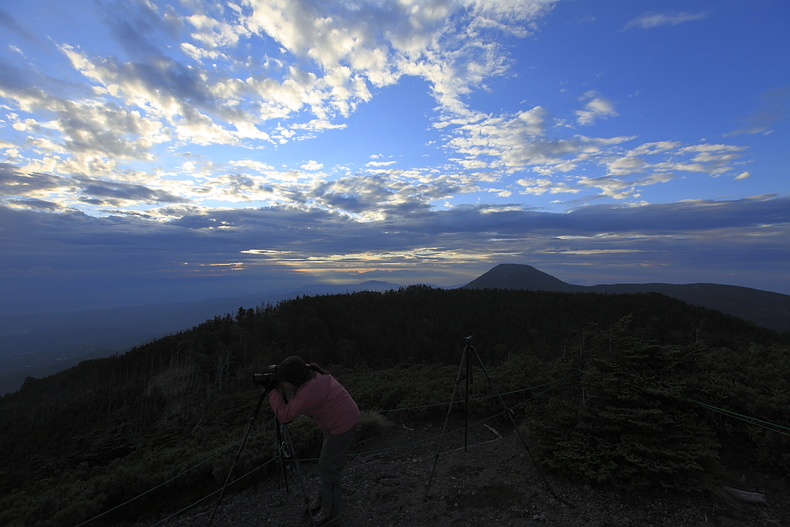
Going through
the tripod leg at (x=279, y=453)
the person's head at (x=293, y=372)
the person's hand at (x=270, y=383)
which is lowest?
the tripod leg at (x=279, y=453)

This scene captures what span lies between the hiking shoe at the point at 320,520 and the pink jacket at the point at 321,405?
1.25 m

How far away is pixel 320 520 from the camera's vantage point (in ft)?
14.3

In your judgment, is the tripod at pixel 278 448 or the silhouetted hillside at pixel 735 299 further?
the silhouetted hillside at pixel 735 299

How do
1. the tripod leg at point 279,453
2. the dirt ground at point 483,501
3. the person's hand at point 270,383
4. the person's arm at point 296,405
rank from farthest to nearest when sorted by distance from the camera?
1. the tripod leg at point 279,453
2. the dirt ground at point 483,501
3. the person's hand at point 270,383
4. the person's arm at point 296,405

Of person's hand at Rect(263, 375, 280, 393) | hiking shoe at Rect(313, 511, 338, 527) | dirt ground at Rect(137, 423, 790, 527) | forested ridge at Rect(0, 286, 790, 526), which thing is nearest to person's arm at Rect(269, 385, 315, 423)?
person's hand at Rect(263, 375, 280, 393)

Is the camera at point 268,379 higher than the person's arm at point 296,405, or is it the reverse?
the camera at point 268,379

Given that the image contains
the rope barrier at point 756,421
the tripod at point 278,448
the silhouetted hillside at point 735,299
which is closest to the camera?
the tripod at point 278,448

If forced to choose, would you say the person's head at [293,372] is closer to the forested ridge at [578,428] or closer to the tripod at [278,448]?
the tripod at [278,448]

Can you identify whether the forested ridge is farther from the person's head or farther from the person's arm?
the person's head

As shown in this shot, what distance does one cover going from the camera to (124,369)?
38.2 meters

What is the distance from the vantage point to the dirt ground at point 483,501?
168 inches

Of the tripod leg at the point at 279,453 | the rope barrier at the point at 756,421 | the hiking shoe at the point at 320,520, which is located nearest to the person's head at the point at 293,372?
the tripod leg at the point at 279,453

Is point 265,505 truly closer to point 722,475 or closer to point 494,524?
point 494,524

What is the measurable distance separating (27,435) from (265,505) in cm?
3867
